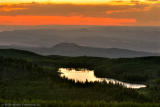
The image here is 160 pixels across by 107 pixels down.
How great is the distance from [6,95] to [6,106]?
30.9ft

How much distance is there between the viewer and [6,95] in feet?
94.0

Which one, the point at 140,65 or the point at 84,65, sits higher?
the point at 140,65

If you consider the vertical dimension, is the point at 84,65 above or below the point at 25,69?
below

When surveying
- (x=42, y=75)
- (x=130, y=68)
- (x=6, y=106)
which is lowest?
(x=130, y=68)

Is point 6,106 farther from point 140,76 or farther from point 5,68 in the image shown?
point 140,76

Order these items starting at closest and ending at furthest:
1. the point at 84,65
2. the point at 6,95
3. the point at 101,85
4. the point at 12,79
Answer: the point at 6,95 → the point at 101,85 → the point at 12,79 → the point at 84,65

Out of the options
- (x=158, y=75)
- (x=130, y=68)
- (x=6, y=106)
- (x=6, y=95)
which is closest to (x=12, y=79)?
(x=6, y=95)

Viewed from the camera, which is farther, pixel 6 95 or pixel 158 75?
pixel 158 75

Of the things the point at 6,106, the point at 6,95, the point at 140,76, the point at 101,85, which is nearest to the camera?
the point at 6,106

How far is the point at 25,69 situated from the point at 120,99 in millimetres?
21509

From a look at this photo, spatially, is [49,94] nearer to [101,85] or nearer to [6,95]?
[6,95]

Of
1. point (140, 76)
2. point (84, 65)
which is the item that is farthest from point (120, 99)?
point (84, 65)

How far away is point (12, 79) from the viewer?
3969cm

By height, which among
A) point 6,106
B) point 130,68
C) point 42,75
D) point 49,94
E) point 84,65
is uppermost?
point 6,106
